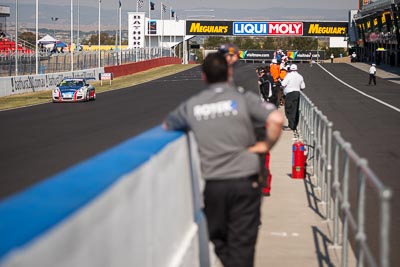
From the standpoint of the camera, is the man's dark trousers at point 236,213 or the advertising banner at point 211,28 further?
the advertising banner at point 211,28

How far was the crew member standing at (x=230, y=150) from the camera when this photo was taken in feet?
18.1

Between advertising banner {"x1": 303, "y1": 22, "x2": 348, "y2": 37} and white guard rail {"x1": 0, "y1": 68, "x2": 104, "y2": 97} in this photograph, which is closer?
white guard rail {"x1": 0, "y1": 68, "x2": 104, "y2": 97}

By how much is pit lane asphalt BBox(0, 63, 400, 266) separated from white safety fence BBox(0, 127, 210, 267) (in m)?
Result: 1.81

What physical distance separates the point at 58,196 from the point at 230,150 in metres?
2.32

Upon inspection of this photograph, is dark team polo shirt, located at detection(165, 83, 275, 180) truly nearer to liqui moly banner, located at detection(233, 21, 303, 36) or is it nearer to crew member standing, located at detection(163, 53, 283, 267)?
crew member standing, located at detection(163, 53, 283, 267)

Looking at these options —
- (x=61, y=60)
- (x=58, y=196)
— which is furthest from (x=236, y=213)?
(x=61, y=60)

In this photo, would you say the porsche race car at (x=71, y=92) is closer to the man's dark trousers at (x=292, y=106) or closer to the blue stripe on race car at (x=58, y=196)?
the man's dark trousers at (x=292, y=106)

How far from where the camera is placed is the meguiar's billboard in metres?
121

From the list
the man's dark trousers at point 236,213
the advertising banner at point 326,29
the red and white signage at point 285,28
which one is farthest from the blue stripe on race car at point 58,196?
the advertising banner at point 326,29

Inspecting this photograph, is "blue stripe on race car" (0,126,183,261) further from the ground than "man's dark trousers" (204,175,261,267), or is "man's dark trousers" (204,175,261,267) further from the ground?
"blue stripe on race car" (0,126,183,261)

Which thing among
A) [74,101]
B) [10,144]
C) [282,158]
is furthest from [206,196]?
[74,101]

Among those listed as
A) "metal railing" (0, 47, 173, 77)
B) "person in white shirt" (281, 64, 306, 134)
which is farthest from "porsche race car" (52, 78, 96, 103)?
"person in white shirt" (281, 64, 306, 134)

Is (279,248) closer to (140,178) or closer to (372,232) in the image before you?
(372,232)

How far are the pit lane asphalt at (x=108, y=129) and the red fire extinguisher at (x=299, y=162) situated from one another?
144 cm
